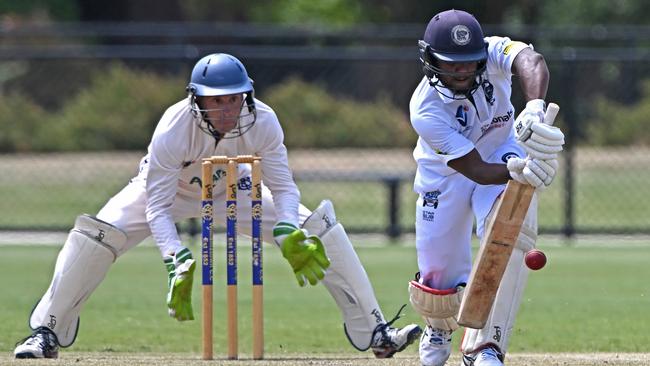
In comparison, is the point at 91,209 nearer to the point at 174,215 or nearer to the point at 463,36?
the point at 174,215

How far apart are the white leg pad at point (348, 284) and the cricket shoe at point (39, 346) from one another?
4.56ft

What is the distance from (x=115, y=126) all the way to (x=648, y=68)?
6.53 meters

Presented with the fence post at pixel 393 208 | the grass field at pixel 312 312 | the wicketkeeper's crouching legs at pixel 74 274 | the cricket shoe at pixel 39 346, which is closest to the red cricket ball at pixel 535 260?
the grass field at pixel 312 312

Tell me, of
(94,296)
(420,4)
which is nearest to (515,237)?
(94,296)

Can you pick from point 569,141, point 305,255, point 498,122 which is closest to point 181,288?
point 305,255

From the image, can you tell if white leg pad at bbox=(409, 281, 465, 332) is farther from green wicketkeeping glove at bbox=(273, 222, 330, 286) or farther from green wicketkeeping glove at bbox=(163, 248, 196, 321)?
green wicketkeeping glove at bbox=(163, 248, 196, 321)

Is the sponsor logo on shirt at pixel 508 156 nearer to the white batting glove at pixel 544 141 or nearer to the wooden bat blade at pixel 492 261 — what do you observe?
the wooden bat blade at pixel 492 261

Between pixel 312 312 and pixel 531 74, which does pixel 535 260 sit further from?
pixel 312 312

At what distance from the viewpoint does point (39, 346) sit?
697 cm

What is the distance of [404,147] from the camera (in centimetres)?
1731

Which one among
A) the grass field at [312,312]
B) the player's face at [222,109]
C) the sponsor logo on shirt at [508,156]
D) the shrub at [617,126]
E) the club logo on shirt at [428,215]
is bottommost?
the grass field at [312,312]

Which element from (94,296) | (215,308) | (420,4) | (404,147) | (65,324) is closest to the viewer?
(65,324)

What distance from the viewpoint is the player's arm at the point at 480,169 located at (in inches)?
233

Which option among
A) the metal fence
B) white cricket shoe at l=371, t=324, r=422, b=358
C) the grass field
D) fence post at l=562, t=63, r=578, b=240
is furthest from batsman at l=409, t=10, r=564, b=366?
fence post at l=562, t=63, r=578, b=240
